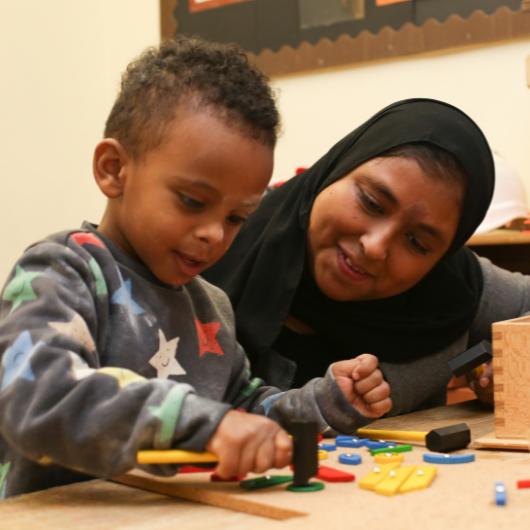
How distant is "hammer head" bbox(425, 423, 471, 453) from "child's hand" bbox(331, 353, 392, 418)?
0.10 m

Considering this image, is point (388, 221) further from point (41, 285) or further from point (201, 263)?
point (41, 285)

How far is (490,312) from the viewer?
1.69 meters

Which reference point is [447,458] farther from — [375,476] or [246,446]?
[246,446]

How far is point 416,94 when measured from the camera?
282 centimetres

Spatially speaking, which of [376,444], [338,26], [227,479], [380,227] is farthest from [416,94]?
[227,479]

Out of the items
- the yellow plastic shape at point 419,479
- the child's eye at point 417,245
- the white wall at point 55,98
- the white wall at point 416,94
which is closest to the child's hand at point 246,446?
the yellow plastic shape at point 419,479

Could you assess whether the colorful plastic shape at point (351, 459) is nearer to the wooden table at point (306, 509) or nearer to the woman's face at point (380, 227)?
the wooden table at point (306, 509)

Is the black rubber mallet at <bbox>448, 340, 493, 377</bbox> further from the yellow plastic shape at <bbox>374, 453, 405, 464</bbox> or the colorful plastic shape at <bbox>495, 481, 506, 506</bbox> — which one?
the colorful plastic shape at <bbox>495, 481, 506, 506</bbox>

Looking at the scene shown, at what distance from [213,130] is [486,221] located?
154 cm

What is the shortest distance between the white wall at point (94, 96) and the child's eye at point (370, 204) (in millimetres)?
1437

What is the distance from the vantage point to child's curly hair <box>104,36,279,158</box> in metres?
1.02

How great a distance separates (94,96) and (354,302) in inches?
89.7

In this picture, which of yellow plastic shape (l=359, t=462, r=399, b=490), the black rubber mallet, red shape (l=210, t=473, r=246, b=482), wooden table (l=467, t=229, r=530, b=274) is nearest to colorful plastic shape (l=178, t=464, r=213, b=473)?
red shape (l=210, t=473, r=246, b=482)

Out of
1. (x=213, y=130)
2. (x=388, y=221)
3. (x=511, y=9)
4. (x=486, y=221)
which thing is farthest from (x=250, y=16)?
(x=213, y=130)
